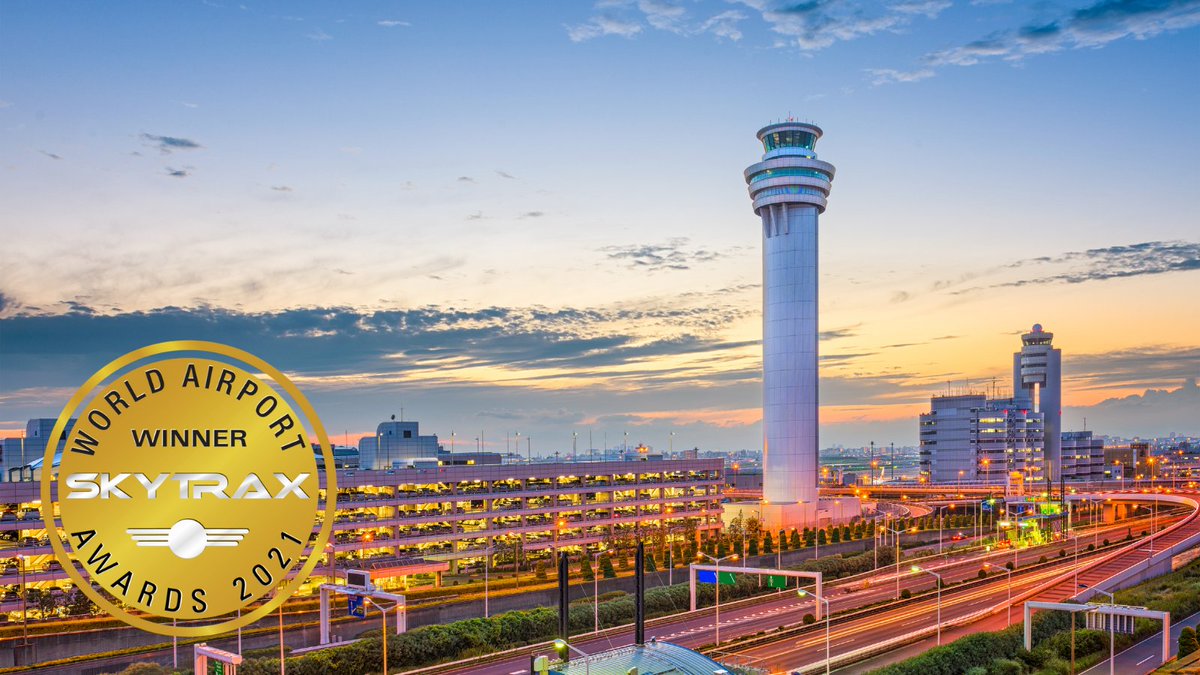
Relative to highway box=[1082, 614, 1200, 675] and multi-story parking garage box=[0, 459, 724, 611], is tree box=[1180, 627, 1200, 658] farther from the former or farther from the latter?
multi-story parking garage box=[0, 459, 724, 611]

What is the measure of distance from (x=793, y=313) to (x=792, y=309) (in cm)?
65

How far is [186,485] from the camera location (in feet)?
77.3

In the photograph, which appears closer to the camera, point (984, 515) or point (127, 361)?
point (127, 361)

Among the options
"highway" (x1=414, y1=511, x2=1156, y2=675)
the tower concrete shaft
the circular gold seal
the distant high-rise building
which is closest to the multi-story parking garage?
the tower concrete shaft

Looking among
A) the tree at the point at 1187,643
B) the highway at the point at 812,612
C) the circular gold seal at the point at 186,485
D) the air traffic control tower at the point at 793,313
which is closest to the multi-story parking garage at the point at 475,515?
the air traffic control tower at the point at 793,313

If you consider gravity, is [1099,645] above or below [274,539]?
below

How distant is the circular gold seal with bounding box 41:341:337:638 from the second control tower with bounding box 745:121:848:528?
131208 mm

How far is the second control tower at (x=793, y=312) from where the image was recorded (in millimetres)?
149750

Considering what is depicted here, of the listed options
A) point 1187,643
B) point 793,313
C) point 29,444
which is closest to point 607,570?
point 1187,643

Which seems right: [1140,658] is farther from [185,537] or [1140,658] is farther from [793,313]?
[793,313]

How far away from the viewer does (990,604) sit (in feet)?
297

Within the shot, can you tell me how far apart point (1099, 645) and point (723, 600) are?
3275cm

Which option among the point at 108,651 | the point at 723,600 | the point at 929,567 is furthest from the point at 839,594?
the point at 108,651

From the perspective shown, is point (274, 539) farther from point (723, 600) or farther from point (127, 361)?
point (723, 600)
